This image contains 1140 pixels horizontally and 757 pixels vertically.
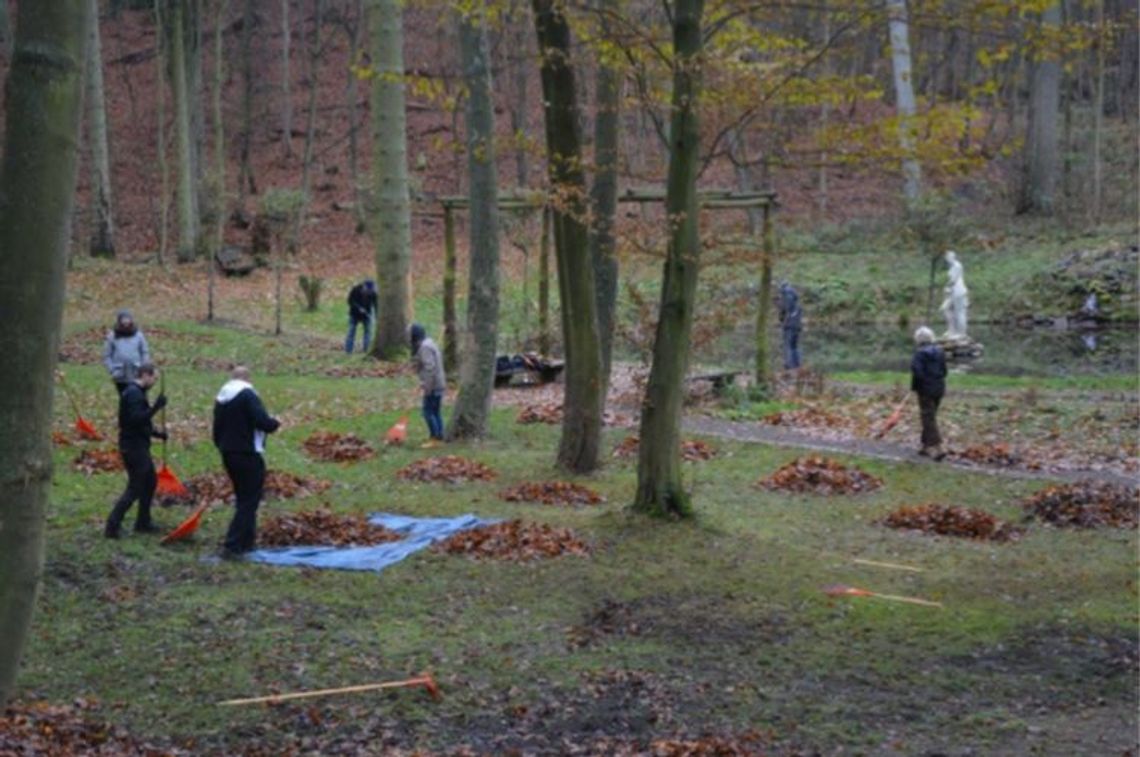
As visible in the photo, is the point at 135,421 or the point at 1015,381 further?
the point at 1015,381

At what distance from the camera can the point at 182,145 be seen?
125ft

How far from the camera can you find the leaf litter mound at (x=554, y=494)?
1494cm

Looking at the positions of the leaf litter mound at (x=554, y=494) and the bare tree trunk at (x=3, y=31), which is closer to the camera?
the leaf litter mound at (x=554, y=494)

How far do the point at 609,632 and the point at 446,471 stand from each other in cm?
641

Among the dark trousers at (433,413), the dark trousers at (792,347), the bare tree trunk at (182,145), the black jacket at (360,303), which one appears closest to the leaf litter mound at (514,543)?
the dark trousers at (433,413)

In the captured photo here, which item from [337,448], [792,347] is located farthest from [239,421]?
[792,347]

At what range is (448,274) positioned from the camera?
78.4 ft

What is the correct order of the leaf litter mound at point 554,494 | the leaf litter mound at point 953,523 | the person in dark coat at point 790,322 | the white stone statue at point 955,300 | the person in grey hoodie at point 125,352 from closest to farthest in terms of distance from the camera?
the leaf litter mound at point 953,523, the leaf litter mound at point 554,494, the person in grey hoodie at point 125,352, the person in dark coat at point 790,322, the white stone statue at point 955,300

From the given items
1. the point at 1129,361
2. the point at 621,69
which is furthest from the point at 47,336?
the point at 1129,361

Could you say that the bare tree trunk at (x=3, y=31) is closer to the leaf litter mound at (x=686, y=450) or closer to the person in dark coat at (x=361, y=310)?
the person in dark coat at (x=361, y=310)

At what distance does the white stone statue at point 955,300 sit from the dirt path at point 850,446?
9691mm

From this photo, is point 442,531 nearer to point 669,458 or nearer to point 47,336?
point 669,458

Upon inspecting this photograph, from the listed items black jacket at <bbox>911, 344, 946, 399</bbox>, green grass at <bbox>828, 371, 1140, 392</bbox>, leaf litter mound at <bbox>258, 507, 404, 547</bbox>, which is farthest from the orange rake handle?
green grass at <bbox>828, 371, 1140, 392</bbox>

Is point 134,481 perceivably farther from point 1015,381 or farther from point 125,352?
point 1015,381
